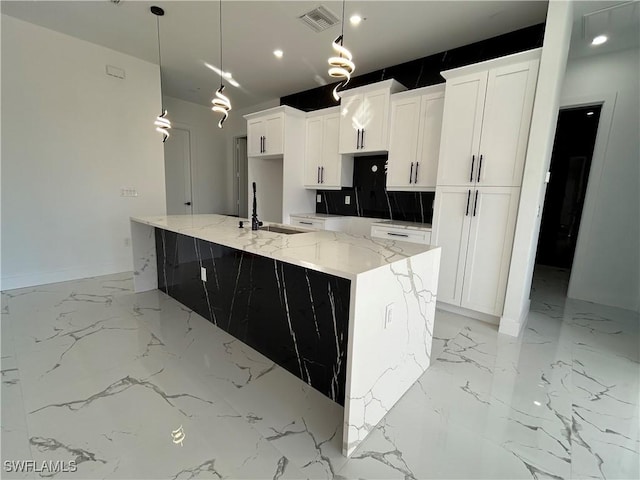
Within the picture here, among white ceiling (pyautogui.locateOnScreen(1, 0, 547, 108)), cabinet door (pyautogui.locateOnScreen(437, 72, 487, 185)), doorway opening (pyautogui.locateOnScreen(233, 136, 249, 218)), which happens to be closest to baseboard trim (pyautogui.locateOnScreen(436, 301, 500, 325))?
cabinet door (pyautogui.locateOnScreen(437, 72, 487, 185))

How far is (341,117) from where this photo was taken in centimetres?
395

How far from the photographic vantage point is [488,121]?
8.70 ft

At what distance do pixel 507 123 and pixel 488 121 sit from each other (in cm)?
16

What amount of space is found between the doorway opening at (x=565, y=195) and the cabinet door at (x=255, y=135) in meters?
4.86

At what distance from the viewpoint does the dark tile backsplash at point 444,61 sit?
2.94 m

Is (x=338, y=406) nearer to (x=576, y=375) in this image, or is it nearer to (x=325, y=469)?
(x=325, y=469)

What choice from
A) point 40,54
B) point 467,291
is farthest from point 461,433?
point 40,54

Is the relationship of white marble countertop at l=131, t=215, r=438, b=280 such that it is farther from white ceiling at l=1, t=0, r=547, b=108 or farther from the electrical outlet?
white ceiling at l=1, t=0, r=547, b=108

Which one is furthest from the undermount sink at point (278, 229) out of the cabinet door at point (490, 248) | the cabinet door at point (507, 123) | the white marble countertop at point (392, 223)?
the cabinet door at point (507, 123)

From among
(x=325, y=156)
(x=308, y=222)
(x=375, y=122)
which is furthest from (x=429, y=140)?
(x=308, y=222)

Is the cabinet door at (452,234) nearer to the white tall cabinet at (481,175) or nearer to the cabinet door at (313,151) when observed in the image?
the white tall cabinet at (481,175)

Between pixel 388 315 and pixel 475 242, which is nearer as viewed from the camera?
pixel 388 315

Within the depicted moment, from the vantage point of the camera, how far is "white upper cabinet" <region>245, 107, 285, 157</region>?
4.43m

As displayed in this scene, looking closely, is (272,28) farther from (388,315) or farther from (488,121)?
(388,315)
